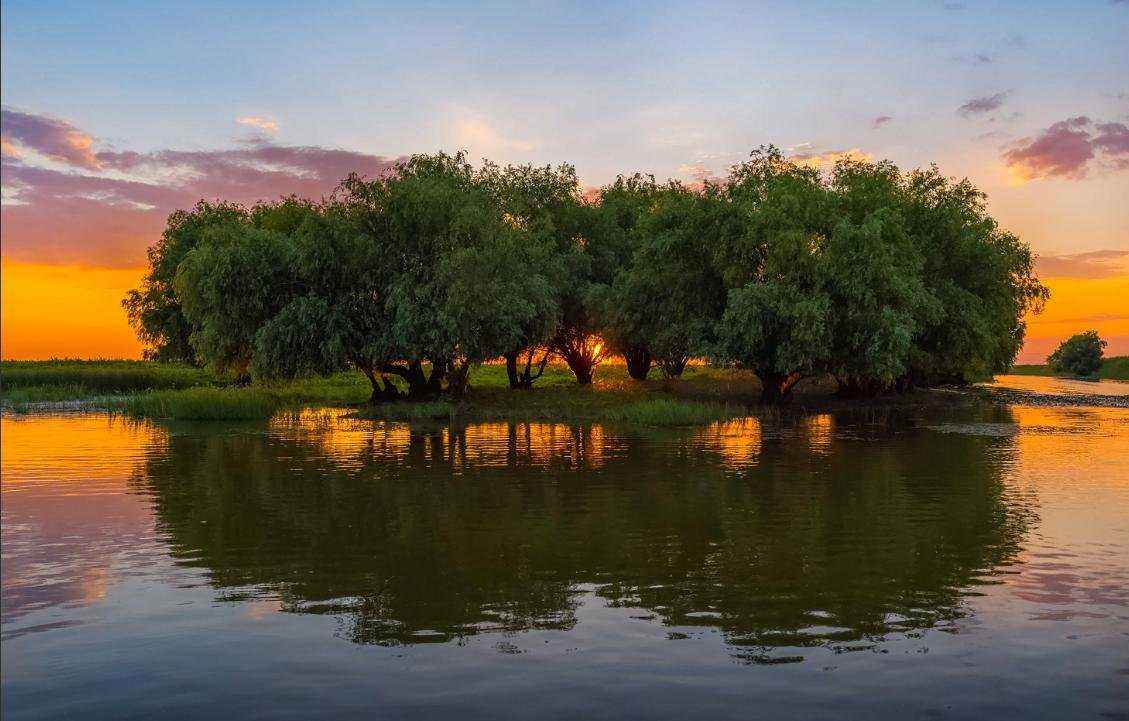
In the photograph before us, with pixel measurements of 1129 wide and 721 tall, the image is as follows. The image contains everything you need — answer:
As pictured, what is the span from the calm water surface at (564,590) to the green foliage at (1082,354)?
10592 centimetres

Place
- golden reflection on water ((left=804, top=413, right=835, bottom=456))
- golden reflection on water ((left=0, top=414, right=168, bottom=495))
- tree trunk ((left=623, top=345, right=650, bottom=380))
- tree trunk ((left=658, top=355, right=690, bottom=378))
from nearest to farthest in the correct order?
golden reflection on water ((left=0, top=414, right=168, bottom=495)) < golden reflection on water ((left=804, top=413, right=835, bottom=456)) < tree trunk ((left=658, top=355, right=690, bottom=378)) < tree trunk ((left=623, top=345, right=650, bottom=380))

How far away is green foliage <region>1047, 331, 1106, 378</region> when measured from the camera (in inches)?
4749

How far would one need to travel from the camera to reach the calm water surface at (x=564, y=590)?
988 centimetres

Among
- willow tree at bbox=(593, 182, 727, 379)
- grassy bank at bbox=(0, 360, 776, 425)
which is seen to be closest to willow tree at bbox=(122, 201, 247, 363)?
grassy bank at bbox=(0, 360, 776, 425)

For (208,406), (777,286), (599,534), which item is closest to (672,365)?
(777,286)

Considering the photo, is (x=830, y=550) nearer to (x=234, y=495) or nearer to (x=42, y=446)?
(x=234, y=495)

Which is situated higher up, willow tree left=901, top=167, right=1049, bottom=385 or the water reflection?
willow tree left=901, top=167, right=1049, bottom=385

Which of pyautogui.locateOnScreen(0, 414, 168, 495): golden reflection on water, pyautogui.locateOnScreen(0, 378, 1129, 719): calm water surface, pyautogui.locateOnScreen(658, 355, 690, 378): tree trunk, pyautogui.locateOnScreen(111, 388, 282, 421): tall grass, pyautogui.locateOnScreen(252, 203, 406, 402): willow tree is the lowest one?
→ pyautogui.locateOnScreen(0, 378, 1129, 719): calm water surface

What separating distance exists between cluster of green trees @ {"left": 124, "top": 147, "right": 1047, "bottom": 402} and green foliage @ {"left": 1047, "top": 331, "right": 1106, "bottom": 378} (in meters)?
61.9

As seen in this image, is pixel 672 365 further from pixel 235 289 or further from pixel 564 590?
pixel 564 590

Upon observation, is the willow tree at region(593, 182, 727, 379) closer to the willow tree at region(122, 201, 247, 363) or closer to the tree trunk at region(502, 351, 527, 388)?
the tree trunk at region(502, 351, 527, 388)

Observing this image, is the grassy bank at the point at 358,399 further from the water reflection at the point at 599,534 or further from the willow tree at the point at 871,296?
the water reflection at the point at 599,534

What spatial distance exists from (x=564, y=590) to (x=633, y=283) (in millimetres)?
48745

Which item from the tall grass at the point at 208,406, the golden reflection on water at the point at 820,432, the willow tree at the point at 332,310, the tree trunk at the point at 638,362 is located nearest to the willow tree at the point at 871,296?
the golden reflection on water at the point at 820,432
